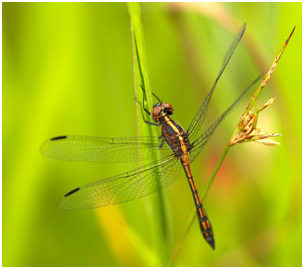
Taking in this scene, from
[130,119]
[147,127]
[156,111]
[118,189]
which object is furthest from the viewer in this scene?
[130,119]

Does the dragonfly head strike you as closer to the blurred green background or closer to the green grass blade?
the blurred green background

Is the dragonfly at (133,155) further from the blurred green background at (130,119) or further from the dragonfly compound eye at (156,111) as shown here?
the blurred green background at (130,119)

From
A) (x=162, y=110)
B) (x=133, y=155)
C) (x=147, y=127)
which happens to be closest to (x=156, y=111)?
(x=162, y=110)

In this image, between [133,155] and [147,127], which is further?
[133,155]

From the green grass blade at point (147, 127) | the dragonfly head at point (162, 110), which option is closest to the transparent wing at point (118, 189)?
the green grass blade at point (147, 127)

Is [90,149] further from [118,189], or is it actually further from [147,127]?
[147,127]

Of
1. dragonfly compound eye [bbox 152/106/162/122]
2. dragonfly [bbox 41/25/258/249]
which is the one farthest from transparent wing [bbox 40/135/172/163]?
dragonfly compound eye [bbox 152/106/162/122]

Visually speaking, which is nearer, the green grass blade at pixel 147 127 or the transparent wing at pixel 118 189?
the green grass blade at pixel 147 127
